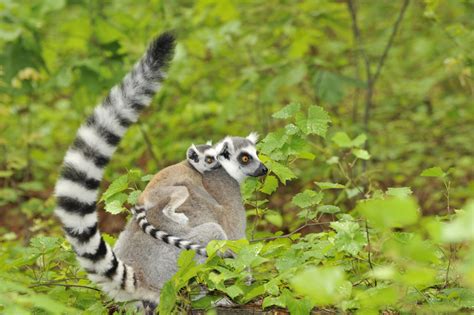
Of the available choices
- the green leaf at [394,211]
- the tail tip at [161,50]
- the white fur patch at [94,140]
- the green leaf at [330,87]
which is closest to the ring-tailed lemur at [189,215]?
the white fur patch at [94,140]

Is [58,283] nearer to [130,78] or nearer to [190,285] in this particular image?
[190,285]

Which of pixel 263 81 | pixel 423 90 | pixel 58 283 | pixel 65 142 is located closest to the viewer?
pixel 58 283

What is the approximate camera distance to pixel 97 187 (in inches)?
124

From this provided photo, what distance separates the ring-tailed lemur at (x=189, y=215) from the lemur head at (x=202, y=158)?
1.4 inches

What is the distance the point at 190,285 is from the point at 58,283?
3.17 ft

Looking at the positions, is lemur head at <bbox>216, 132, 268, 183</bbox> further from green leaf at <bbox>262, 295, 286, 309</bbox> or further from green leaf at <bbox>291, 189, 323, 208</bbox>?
green leaf at <bbox>262, 295, 286, 309</bbox>

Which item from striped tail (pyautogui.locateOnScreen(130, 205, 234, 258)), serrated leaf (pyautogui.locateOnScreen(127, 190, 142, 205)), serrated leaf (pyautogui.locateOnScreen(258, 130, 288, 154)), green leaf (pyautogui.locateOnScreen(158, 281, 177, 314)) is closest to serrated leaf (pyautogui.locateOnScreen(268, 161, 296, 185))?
serrated leaf (pyautogui.locateOnScreen(258, 130, 288, 154))

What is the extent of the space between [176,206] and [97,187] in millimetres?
690

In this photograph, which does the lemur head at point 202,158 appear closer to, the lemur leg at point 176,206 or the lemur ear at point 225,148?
the lemur ear at point 225,148

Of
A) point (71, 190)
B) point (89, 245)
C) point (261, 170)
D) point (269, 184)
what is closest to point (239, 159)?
point (261, 170)

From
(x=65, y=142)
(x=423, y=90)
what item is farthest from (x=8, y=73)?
(x=423, y=90)

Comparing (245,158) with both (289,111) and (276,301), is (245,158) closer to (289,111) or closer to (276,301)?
(289,111)

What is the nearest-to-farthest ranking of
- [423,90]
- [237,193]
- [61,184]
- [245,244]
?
[61,184] < [245,244] < [237,193] < [423,90]

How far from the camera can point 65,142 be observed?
39.2ft
